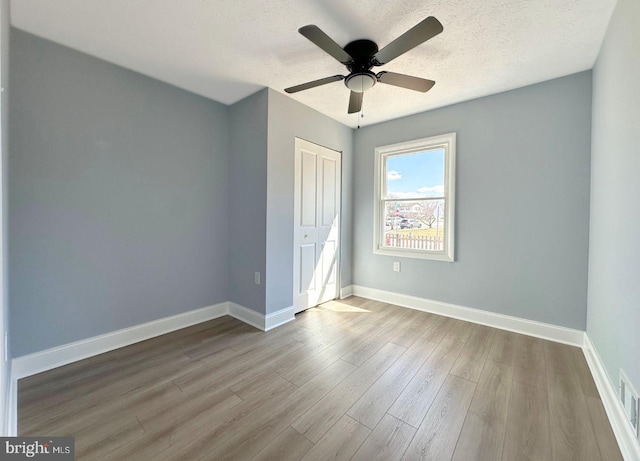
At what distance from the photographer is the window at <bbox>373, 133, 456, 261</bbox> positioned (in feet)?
10.3

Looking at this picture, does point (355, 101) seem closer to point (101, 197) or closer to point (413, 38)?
point (413, 38)

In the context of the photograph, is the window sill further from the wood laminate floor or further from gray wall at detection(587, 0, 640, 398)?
gray wall at detection(587, 0, 640, 398)

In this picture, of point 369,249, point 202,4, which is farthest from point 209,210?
point 369,249

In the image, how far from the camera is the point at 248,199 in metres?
2.94

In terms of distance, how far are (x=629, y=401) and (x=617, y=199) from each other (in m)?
1.16

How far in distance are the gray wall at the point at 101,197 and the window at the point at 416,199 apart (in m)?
2.21

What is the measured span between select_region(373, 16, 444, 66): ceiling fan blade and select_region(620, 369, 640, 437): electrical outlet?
85.3 inches

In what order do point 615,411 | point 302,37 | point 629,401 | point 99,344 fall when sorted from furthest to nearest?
point 99,344 → point 302,37 → point 615,411 → point 629,401

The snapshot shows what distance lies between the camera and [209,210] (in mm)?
3020

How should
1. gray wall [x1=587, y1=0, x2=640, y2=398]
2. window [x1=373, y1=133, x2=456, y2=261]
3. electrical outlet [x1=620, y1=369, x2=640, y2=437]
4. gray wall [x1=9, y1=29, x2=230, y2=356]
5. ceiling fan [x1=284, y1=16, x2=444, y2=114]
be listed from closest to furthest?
electrical outlet [x1=620, y1=369, x2=640, y2=437] → gray wall [x1=587, y1=0, x2=640, y2=398] → ceiling fan [x1=284, y1=16, x2=444, y2=114] → gray wall [x1=9, y1=29, x2=230, y2=356] → window [x1=373, y1=133, x2=456, y2=261]

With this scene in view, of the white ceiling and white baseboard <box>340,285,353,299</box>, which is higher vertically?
the white ceiling

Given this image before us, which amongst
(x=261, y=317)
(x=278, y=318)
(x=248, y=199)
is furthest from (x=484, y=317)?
(x=248, y=199)

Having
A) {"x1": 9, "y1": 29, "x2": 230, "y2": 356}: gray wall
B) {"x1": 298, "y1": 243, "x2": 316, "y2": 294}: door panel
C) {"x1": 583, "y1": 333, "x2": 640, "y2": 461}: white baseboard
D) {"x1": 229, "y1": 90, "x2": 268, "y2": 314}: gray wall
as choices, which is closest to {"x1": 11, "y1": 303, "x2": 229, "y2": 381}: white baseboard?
{"x1": 9, "y1": 29, "x2": 230, "y2": 356}: gray wall

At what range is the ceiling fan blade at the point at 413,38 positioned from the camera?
57.6 inches
